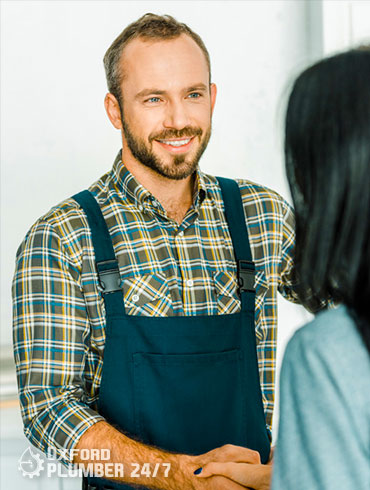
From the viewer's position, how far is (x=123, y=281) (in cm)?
134

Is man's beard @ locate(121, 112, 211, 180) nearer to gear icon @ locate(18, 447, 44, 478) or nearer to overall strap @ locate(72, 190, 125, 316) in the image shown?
overall strap @ locate(72, 190, 125, 316)

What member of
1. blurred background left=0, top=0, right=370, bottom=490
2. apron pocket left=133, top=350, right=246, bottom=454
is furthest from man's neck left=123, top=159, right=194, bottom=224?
blurred background left=0, top=0, right=370, bottom=490

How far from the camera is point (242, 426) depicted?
134 cm

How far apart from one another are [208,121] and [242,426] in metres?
0.66

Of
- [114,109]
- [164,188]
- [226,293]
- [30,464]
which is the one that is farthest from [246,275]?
[30,464]

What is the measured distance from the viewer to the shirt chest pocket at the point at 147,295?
1324mm

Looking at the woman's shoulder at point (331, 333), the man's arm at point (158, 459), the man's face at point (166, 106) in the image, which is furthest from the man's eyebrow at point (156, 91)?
the woman's shoulder at point (331, 333)

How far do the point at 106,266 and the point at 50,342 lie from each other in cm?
18

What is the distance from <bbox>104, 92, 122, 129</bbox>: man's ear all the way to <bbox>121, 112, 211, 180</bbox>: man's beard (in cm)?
9

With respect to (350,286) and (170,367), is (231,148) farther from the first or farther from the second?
(350,286)

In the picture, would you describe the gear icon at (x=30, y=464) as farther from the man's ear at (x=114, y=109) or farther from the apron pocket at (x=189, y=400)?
the man's ear at (x=114, y=109)

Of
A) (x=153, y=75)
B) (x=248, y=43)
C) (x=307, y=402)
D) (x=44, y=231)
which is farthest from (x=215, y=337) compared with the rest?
(x=248, y=43)

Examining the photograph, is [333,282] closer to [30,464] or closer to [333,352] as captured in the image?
[333,352]

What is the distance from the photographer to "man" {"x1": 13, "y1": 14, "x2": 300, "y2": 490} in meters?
1.24
